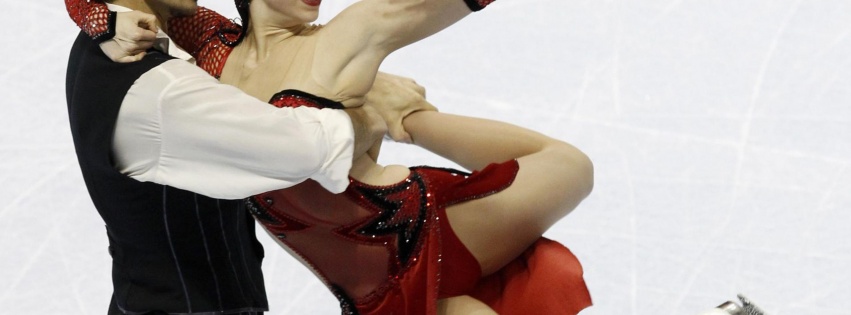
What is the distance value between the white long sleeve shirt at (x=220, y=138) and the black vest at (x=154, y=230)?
88mm

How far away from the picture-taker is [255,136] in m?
2.39

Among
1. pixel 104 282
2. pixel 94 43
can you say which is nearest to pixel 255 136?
pixel 94 43

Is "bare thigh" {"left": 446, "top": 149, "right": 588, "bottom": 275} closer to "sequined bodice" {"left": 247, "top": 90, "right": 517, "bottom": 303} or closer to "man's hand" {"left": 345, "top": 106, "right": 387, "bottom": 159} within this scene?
"sequined bodice" {"left": 247, "top": 90, "right": 517, "bottom": 303}

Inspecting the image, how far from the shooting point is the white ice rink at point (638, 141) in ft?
12.7

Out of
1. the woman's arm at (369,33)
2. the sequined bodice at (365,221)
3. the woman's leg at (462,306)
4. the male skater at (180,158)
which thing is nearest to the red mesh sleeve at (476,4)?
the woman's arm at (369,33)

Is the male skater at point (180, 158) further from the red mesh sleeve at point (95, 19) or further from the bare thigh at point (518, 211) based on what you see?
the bare thigh at point (518, 211)

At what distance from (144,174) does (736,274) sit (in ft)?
6.70

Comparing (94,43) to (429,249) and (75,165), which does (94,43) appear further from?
(75,165)

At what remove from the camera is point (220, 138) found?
2381 mm

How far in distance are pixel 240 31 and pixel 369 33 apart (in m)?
0.40

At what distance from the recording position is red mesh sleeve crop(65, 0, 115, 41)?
97.6 inches

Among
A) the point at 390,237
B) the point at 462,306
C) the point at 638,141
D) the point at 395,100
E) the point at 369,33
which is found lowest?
the point at 638,141

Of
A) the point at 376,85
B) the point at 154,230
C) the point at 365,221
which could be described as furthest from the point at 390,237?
the point at 154,230

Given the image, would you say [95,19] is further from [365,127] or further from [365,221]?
[365,221]
